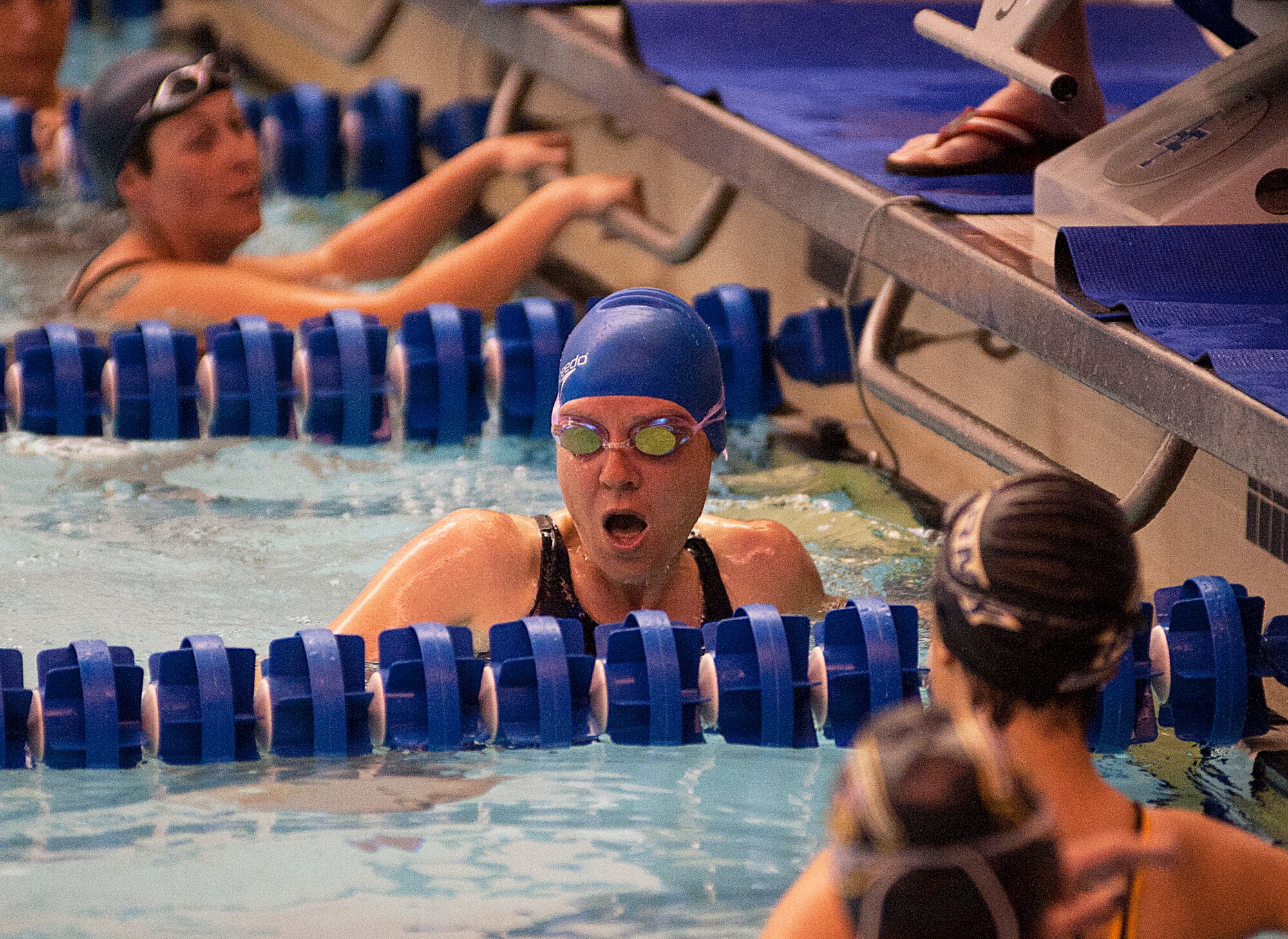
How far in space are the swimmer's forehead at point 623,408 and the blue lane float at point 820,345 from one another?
162 centimetres

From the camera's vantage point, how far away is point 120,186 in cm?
466

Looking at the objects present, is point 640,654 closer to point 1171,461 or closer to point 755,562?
point 755,562

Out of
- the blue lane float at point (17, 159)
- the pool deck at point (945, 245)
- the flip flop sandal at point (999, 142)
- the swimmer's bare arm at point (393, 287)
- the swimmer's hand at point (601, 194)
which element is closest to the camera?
the pool deck at point (945, 245)

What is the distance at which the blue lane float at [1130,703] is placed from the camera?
2.46 m

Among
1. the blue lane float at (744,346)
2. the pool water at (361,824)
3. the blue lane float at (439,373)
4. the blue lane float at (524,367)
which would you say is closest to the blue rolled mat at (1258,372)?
the pool water at (361,824)

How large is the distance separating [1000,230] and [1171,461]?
78 centimetres

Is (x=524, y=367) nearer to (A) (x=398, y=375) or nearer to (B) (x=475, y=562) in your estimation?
(A) (x=398, y=375)

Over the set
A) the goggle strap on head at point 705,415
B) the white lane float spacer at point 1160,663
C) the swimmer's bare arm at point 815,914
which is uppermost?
the goggle strap on head at point 705,415

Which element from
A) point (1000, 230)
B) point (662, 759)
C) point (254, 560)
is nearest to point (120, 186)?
point (254, 560)

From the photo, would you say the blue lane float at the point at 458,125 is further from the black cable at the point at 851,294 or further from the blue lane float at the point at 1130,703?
the blue lane float at the point at 1130,703

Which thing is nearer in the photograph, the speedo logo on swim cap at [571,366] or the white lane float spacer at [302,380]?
the speedo logo on swim cap at [571,366]

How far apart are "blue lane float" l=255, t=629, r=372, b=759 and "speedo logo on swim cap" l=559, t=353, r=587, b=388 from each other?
462 millimetres

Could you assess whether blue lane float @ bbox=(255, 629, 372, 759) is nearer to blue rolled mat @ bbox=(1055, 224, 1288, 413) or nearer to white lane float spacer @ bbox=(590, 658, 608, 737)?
white lane float spacer @ bbox=(590, 658, 608, 737)

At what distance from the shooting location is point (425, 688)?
8.16ft
